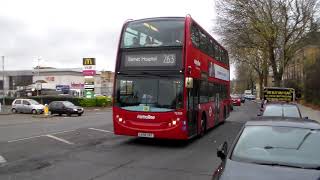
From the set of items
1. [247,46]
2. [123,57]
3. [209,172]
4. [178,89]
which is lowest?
[209,172]

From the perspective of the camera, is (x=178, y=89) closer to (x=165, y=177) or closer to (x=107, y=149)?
(x=107, y=149)

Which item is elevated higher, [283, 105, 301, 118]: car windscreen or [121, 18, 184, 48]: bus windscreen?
[121, 18, 184, 48]: bus windscreen

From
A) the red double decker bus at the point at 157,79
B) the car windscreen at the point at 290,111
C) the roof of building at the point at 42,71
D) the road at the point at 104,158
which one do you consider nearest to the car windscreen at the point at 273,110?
the car windscreen at the point at 290,111

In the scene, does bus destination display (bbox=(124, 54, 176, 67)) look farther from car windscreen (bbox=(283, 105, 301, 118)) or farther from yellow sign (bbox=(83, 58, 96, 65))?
yellow sign (bbox=(83, 58, 96, 65))

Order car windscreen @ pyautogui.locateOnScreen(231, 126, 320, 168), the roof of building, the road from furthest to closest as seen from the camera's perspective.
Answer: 1. the roof of building
2. the road
3. car windscreen @ pyautogui.locateOnScreen(231, 126, 320, 168)

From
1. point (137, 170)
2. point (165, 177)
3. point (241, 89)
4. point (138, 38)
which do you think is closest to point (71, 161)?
point (137, 170)

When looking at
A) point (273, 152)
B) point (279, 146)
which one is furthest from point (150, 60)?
point (273, 152)

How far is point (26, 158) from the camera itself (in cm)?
1229

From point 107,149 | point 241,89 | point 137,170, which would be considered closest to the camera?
point 137,170

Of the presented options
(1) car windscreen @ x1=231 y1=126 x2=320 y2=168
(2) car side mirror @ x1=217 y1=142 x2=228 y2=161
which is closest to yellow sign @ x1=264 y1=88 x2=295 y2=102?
(1) car windscreen @ x1=231 y1=126 x2=320 y2=168

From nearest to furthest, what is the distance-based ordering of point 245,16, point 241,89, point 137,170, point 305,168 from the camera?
point 305,168 < point 137,170 < point 245,16 < point 241,89

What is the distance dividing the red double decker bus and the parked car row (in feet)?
91.9

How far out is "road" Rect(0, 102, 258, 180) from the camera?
10.2m

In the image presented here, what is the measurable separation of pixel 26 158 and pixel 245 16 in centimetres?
4909
